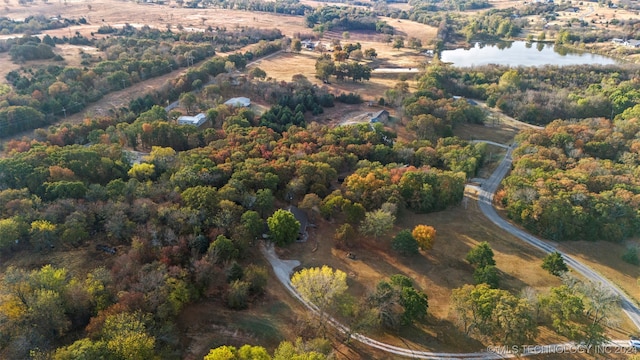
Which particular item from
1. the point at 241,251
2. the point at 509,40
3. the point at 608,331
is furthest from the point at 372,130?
the point at 509,40

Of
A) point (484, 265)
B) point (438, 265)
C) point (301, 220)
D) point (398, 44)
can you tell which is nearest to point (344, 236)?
point (301, 220)

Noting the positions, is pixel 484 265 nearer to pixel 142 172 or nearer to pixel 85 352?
pixel 85 352

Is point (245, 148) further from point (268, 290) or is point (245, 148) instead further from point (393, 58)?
point (393, 58)

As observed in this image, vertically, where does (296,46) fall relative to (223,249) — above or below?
above

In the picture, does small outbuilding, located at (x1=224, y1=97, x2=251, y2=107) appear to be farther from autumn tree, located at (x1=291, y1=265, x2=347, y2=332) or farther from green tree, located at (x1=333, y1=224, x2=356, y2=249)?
autumn tree, located at (x1=291, y1=265, x2=347, y2=332)

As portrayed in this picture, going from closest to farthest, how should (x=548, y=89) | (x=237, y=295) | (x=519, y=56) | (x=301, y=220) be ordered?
1. (x=237, y=295)
2. (x=301, y=220)
3. (x=548, y=89)
4. (x=519, y=56)

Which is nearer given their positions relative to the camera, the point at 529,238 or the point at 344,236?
the point at 344,236

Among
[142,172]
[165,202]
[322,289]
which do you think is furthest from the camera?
[142,172]
